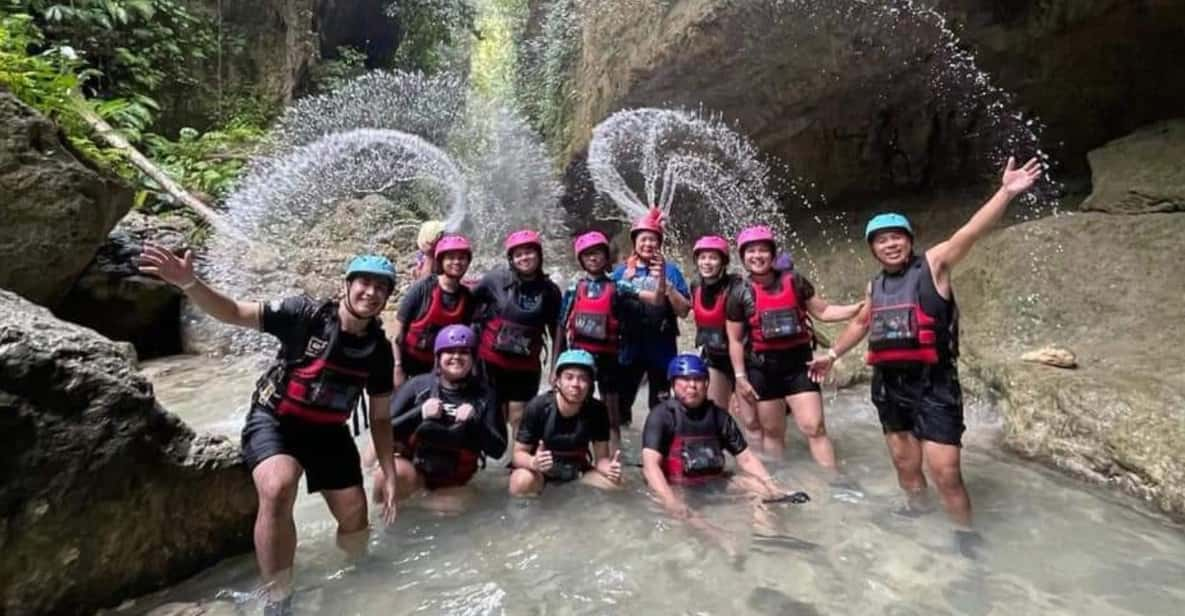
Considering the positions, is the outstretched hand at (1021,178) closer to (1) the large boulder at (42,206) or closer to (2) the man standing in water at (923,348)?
(2) the man standing in water at (923,348)

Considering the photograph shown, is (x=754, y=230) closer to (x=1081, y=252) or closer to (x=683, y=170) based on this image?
(x=1081, y=252)

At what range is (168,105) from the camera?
1467 cm

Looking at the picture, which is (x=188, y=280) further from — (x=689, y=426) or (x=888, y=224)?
(x=888, y=224)

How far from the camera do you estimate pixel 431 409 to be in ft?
14.4

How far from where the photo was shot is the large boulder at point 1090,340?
14.9 ft

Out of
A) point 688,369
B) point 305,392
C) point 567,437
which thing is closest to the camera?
point 305,392

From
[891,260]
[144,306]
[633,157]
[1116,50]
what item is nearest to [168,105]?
[144,306]

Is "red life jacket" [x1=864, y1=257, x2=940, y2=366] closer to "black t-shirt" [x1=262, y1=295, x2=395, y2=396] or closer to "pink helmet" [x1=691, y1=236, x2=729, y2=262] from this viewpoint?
"pink helmet" [x1=691, y1=236, x2=729, y2=262]

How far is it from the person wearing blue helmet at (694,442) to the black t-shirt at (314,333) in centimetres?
182

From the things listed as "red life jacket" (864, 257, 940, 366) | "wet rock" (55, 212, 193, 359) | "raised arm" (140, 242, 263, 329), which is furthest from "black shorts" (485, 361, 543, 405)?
"wet rock" (55, 212, 193, 359)

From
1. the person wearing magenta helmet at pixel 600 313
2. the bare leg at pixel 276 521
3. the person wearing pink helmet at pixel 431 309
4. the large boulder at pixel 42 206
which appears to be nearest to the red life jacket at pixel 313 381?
the bare leg at pixel 276 521

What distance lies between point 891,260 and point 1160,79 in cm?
685

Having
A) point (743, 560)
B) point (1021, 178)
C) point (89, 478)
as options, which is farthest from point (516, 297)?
point (1021, 178)

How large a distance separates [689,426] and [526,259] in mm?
1713
